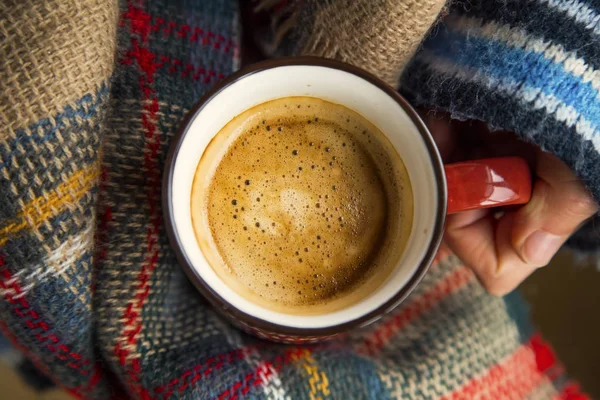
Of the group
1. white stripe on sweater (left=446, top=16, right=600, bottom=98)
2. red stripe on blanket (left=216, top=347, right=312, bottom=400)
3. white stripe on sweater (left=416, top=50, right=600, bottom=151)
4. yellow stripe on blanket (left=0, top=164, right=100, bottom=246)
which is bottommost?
red stripe on blanket (left=216, top=347, right=312, bottom=400)

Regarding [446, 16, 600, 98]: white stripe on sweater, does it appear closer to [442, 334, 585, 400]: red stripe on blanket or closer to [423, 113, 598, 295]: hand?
[423, 113, 598, 295]: hand

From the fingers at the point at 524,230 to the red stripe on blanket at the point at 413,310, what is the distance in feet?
0.09

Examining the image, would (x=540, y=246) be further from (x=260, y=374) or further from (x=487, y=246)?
(x=260, y=374)

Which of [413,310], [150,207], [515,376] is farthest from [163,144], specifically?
[515,376]

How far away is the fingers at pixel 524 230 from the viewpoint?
577mm

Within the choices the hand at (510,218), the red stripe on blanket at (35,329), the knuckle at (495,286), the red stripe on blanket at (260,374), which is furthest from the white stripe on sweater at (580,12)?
the red stripe on blanket at (35,329)

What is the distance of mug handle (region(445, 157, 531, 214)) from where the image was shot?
20.0 inches

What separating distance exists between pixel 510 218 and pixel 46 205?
476mm

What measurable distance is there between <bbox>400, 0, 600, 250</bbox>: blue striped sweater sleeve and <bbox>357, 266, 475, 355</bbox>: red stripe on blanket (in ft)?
0.65

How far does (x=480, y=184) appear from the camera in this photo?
509 millimetres

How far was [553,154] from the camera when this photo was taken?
1.77 feet

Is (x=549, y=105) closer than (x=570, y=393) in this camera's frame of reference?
Yes

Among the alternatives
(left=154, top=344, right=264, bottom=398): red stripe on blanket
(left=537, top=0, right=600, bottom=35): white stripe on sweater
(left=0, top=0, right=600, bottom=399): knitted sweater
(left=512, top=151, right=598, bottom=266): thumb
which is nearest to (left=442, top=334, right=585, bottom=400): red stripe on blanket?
(left=0, top=0, right=600, bottom=399): knitted sweater

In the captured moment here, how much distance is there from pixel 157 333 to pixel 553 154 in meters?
0.41
